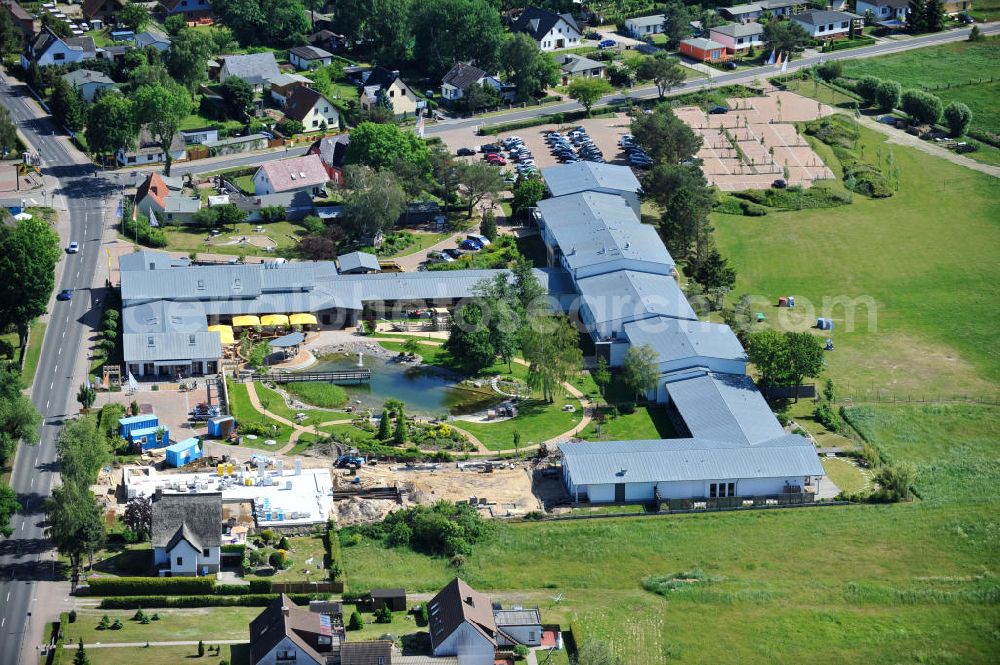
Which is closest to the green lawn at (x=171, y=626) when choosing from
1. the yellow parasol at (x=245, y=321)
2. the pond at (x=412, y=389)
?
the pond at (x=412, y=389)

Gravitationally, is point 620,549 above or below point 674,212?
below

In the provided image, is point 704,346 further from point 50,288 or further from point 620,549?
point 50,288

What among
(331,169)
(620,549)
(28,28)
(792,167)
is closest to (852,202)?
(792,167)

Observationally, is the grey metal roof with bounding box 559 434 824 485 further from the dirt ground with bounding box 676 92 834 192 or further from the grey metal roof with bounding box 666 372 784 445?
the dirt ground with bounding box 676 92 834 192

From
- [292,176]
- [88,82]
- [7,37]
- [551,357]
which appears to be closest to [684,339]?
[551,357]

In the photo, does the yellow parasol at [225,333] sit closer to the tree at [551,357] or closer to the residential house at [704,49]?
the tree at [551,357]

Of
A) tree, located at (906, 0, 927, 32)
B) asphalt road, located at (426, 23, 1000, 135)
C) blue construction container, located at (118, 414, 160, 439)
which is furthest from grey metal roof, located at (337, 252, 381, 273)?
tree, located at (906, 0, 927, 32)
